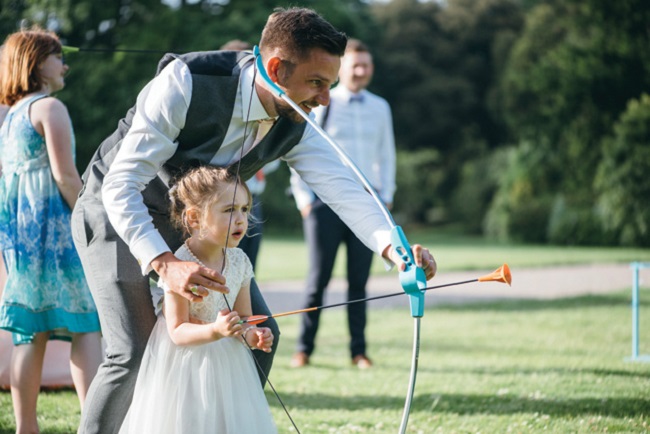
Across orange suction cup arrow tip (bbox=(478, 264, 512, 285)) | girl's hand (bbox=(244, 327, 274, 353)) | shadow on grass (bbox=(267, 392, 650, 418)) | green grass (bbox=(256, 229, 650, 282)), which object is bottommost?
green grass (bbox=(256, 229, 650, 282))

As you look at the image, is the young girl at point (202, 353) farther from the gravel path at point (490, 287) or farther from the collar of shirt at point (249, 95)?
the gravel path at point (490, 287)

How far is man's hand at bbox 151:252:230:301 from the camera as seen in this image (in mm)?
2629

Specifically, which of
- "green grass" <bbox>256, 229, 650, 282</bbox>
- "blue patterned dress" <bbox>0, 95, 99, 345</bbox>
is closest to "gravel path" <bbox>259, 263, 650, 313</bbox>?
"green grass" <bbox>256, 229, 650, 282</bbox>

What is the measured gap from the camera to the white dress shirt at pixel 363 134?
20.4ft

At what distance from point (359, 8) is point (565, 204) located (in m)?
17.6

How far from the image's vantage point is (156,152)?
2848 millimetres

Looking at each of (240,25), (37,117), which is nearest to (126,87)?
(240,25)

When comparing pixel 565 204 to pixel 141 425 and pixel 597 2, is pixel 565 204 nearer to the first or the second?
pixel 597 2

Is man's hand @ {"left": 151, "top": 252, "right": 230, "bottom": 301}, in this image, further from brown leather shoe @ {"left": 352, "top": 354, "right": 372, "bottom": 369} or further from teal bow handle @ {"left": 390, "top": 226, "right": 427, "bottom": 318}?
brown leather shoe @ {"left": 352, "top": 354, "right": 372, "bottom": 369}

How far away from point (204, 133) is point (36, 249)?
1430mm

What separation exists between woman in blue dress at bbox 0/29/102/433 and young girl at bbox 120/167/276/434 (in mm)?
1046

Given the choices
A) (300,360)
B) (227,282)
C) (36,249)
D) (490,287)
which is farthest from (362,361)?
(490,287)

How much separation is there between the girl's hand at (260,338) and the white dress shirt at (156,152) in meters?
0.43

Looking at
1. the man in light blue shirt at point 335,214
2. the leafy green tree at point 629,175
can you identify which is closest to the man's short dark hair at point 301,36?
the man in light blue shirt at point 335,214
